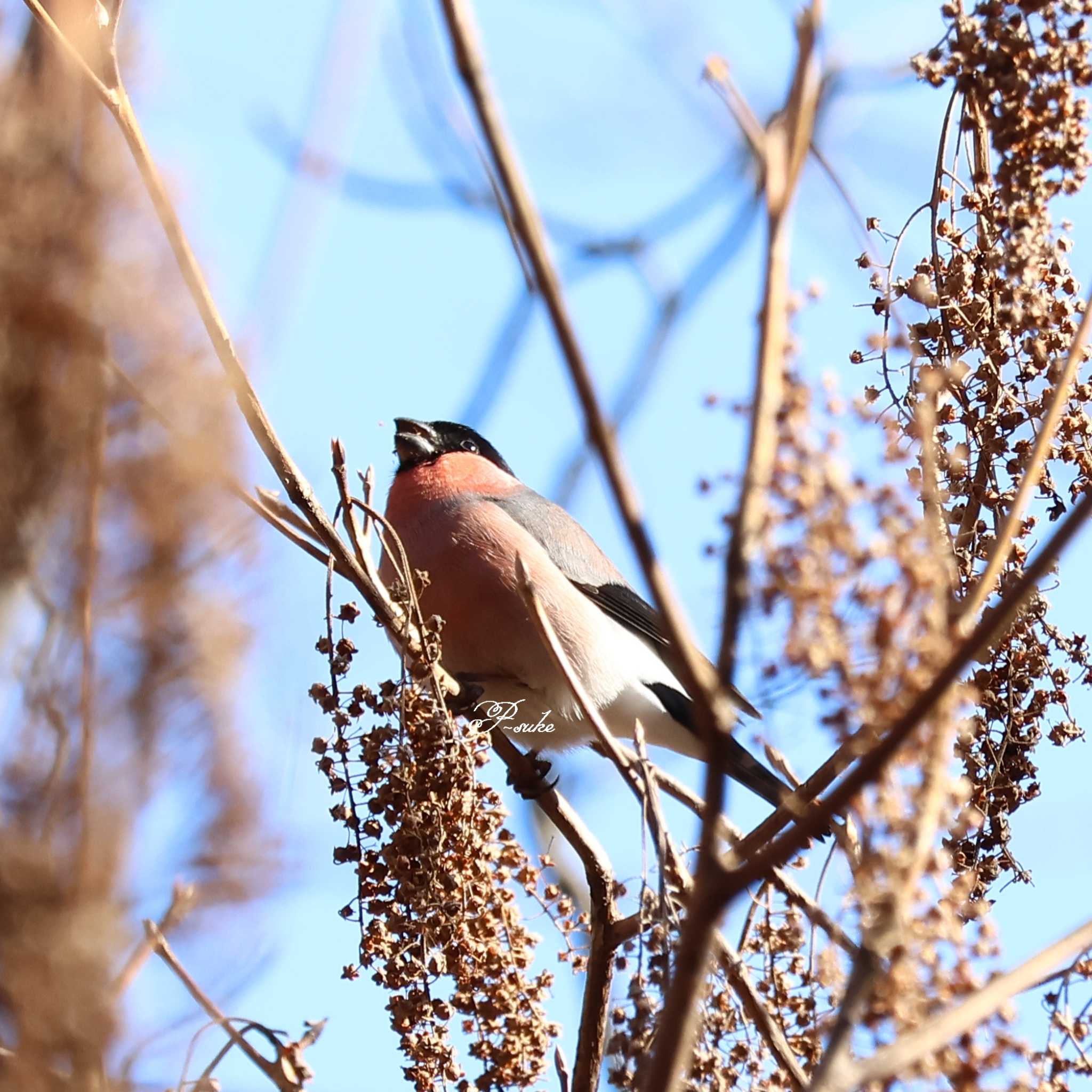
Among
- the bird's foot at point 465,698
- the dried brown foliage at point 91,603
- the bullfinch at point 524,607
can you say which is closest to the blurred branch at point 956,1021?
the dried brown foliage at point 91,603

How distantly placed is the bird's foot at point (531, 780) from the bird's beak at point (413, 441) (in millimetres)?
1107

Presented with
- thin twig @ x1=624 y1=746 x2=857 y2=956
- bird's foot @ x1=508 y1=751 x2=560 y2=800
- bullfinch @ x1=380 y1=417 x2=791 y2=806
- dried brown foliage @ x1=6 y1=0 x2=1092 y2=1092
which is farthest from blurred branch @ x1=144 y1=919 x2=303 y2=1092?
bullfinch @ x1=380 y1=417 x2=791 y2=806

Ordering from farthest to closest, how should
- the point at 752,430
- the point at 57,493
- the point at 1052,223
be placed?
the point at 1052,223 < the point at 57,493 < the point at 752,430

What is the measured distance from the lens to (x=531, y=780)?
2881mm

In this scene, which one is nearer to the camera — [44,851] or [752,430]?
[752,430]

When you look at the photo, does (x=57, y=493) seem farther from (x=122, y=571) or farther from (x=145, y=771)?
(x=145, y=771)

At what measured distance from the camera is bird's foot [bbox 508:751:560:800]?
264 centimetres

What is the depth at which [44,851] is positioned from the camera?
1.12 meters

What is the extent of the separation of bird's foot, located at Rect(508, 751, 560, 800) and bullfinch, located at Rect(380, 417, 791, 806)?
18 cm

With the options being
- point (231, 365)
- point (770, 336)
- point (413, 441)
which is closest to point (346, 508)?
point (231, 365)

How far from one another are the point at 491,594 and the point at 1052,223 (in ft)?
6.25

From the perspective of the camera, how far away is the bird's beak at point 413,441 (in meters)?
4.00

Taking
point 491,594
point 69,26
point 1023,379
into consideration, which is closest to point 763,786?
point 491,594

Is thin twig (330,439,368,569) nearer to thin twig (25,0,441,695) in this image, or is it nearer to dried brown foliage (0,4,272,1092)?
thin twig (25,0,441,695)
